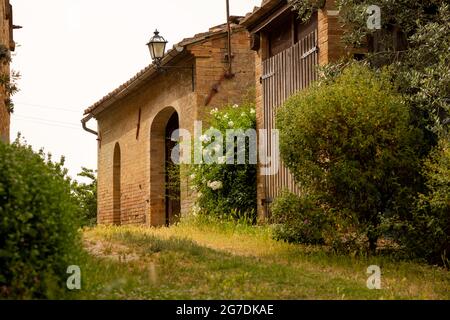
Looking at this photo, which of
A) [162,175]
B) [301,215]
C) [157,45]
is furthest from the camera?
[162,175]

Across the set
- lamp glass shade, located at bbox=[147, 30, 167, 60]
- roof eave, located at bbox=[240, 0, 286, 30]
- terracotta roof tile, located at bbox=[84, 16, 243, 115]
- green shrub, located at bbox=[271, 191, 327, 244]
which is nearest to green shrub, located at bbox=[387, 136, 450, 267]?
green shrub, located at bbox=[271, 191, 327, 244]

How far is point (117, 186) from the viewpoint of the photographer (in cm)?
2106

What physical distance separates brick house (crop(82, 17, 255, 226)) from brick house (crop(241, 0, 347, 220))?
1.58 metres

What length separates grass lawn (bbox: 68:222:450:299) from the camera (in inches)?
232

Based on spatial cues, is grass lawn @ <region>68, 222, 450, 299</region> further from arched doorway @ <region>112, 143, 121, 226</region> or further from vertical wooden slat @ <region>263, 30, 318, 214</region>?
arched doorway @ <region>112, 143, 121, 226</region>

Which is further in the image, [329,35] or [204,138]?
[204,138]

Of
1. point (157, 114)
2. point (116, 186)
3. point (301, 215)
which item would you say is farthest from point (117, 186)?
point (301, 215)

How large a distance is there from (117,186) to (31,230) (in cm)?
1617

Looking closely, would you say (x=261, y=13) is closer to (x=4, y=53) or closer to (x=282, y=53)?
(x=282, y=53)

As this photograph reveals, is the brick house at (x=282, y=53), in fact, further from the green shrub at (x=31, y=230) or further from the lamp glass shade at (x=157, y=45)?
the green shrub at (x=31, y=230)

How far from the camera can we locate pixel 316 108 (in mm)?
9062

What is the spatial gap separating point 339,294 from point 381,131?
3237 mm

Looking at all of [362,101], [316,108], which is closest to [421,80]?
[362,101]
